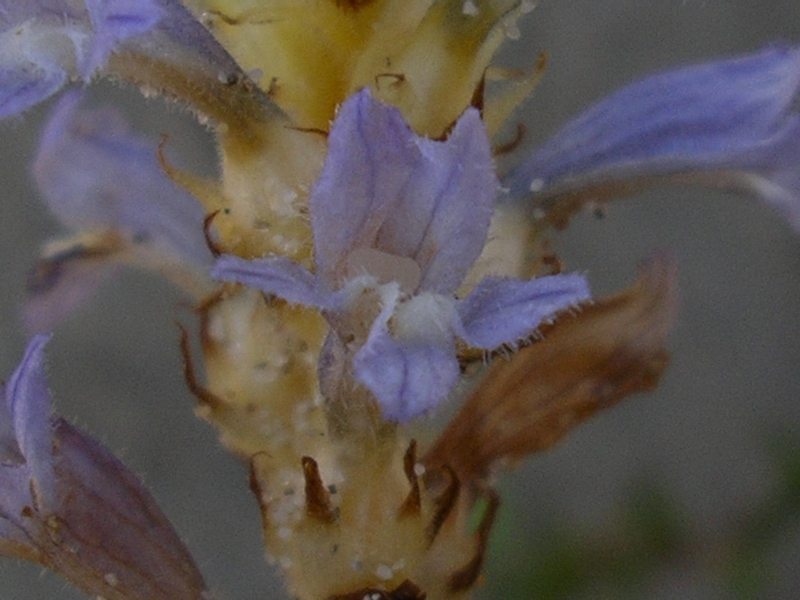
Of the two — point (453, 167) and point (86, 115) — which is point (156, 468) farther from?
point (453, 167)

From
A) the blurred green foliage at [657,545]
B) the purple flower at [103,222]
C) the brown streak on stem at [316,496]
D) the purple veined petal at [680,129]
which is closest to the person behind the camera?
the brown streak on stem at [316,496]

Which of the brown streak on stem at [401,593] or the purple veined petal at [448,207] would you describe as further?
the brown streak on stem at [401,593]

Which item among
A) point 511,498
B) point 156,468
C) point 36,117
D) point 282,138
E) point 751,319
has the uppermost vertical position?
point 282,138

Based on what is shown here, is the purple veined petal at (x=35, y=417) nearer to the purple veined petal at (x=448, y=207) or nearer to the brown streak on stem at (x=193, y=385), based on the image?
the brown streak on stem at (x=193, y=385)

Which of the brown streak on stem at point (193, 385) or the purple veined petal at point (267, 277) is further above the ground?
the purple veined petal at point (267, 277)

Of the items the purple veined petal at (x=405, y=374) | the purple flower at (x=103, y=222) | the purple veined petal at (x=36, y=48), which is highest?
the purple veined petal at (x=405, y=374)

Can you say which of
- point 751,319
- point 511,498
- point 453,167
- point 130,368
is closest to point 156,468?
point 130,368

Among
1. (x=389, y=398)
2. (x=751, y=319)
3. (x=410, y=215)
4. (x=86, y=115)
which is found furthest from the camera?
(x=751, y=319)

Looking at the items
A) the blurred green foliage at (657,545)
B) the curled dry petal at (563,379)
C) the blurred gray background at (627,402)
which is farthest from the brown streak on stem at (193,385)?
the blurred green foliage at (657,545)
